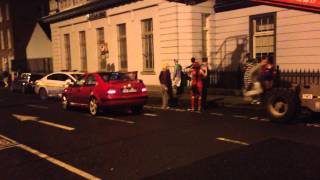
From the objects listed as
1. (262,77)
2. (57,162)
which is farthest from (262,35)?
(57,162)

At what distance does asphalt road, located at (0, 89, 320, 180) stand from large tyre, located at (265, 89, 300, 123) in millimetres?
309

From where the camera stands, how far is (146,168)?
21.7 ft

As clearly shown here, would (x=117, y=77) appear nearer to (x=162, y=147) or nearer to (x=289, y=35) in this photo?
(x=162, y=147)

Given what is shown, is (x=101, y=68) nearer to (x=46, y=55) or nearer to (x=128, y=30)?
(x=128, y=30)

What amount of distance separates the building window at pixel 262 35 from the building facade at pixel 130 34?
2.98 meters

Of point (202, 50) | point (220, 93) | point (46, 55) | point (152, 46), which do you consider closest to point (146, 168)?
point (220, 93)

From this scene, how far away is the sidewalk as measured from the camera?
15330mm

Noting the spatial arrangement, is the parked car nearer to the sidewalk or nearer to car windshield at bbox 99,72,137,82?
the sidewalk

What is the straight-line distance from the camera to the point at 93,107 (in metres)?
13.5

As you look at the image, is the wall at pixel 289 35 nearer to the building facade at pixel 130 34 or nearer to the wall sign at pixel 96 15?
the building facade at pixel 130 34

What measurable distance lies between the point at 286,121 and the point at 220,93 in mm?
8143

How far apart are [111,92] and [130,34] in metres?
13.5

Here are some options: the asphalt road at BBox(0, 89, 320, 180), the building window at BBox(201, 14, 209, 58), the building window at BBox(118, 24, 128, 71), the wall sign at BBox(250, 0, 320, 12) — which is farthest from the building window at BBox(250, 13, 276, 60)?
the building window at BBox(118, 24, 128, 71)

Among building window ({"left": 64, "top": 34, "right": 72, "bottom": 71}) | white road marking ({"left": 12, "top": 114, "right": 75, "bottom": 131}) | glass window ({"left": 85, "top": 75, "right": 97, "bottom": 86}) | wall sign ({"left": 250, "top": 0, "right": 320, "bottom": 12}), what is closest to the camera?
wall sign ({"left": 250, "top": 0, "right": 320, "bottom": 12})
